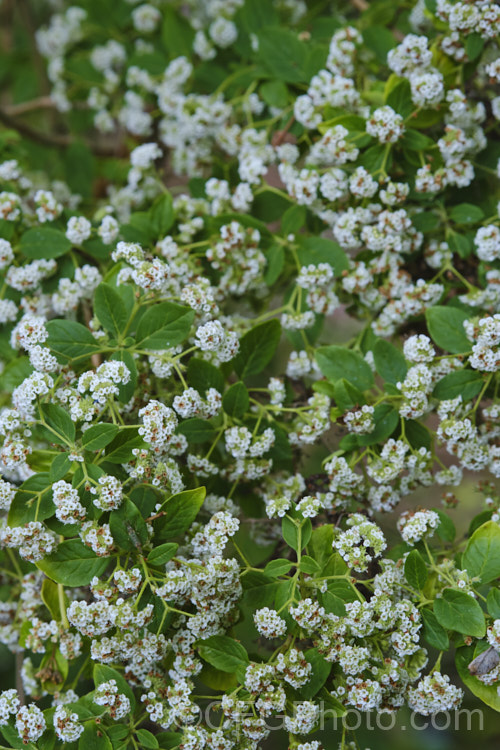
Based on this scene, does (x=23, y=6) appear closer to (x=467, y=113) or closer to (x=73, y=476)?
(x=467, y=113)

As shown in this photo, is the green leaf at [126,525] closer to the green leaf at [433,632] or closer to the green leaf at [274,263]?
the green leaf at [433,632]

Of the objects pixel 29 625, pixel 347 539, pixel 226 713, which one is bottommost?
pixel 29 625

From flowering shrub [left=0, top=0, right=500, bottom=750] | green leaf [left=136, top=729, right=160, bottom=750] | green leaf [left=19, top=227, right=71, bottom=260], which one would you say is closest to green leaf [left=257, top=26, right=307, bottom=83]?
flowering shrub [left=0, top=0, right=500, bottom=750]

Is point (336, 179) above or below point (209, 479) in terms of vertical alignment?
above

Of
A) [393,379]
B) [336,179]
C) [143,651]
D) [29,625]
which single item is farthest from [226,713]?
[336,179]

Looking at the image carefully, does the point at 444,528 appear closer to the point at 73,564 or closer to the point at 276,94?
the point at 73,564

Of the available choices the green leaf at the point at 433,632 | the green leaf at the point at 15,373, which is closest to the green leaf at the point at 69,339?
the green leaf at the point at 15,373

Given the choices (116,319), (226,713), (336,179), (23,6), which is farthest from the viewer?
(23,6)

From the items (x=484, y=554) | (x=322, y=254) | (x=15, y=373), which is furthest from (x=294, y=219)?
(x=484, y=554)
